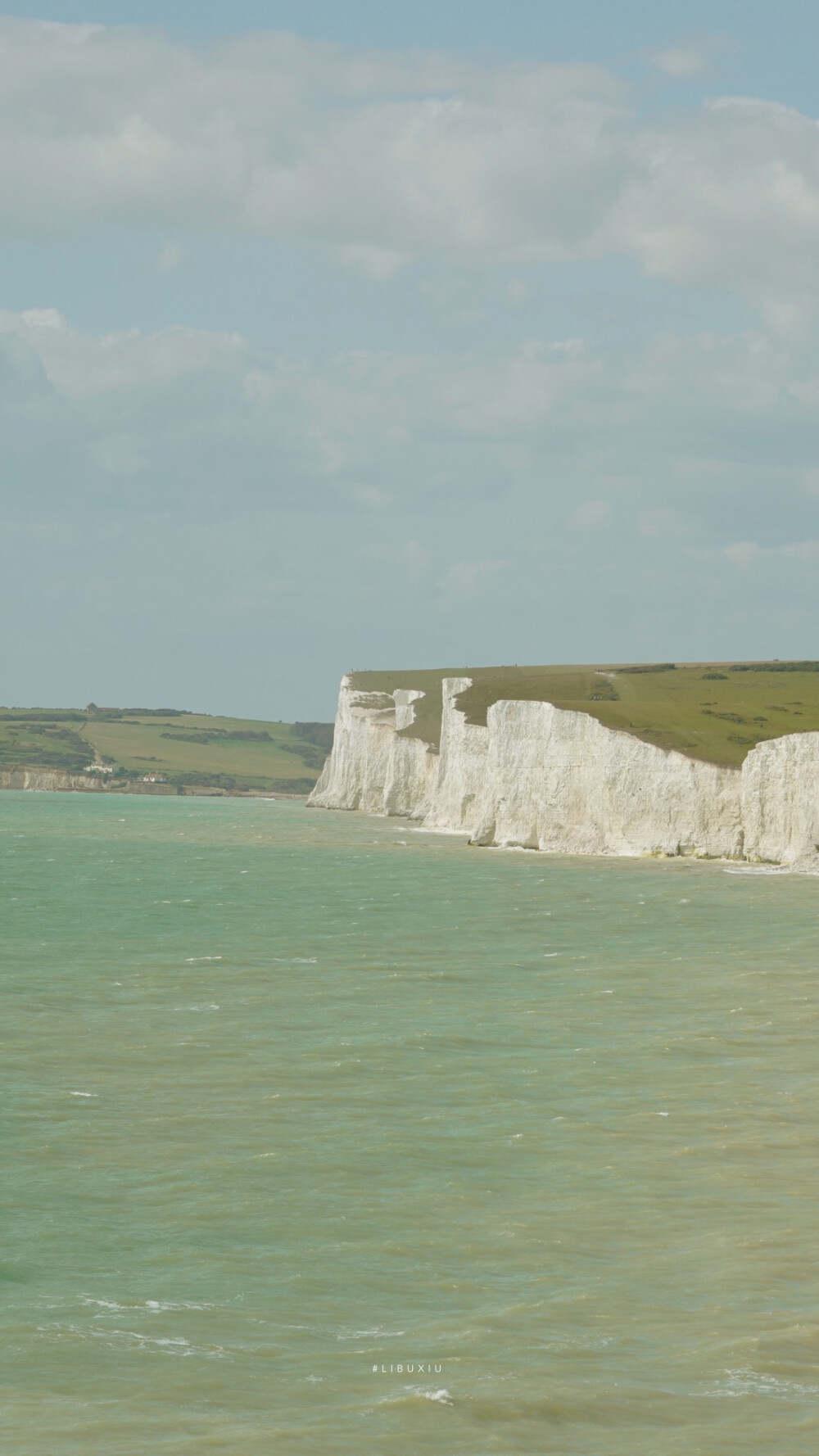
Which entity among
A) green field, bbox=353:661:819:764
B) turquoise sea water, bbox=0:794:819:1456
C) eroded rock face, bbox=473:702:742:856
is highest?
green field, bbox=353:661:819:764

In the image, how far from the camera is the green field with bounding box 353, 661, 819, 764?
71.6 metres

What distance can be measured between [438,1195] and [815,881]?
1688 inches

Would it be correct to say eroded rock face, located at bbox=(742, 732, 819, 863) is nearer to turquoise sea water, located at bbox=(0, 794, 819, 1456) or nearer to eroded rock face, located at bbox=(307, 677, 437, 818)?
turquoise sea water, located at bbox=(0, 794, 819, 1456)

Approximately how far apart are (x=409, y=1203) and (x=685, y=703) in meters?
73.0

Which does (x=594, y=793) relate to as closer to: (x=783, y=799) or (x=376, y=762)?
(x=783, y=799)

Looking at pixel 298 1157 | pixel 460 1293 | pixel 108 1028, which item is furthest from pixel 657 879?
pixel 460 1293

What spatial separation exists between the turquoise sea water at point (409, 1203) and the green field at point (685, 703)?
1473 inches

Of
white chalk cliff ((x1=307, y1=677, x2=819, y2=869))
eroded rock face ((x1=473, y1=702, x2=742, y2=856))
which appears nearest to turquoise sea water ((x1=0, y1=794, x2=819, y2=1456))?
white chalk cliff ((x1=307, y1=677, x2=819, y2=869))

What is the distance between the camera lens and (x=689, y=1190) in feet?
51.9

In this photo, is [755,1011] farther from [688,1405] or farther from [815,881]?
[815,881]

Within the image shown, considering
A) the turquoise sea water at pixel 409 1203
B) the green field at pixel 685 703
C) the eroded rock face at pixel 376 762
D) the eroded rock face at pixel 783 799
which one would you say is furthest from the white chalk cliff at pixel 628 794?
the turquoise sea water at pixel 409 1203

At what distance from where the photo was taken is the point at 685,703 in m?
86.3

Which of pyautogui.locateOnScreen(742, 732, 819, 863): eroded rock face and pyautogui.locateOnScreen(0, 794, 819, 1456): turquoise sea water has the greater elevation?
pyautogui.locateOnScreen(742, 732, 819, 863): eroded rock face

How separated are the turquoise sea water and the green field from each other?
37.4 m
